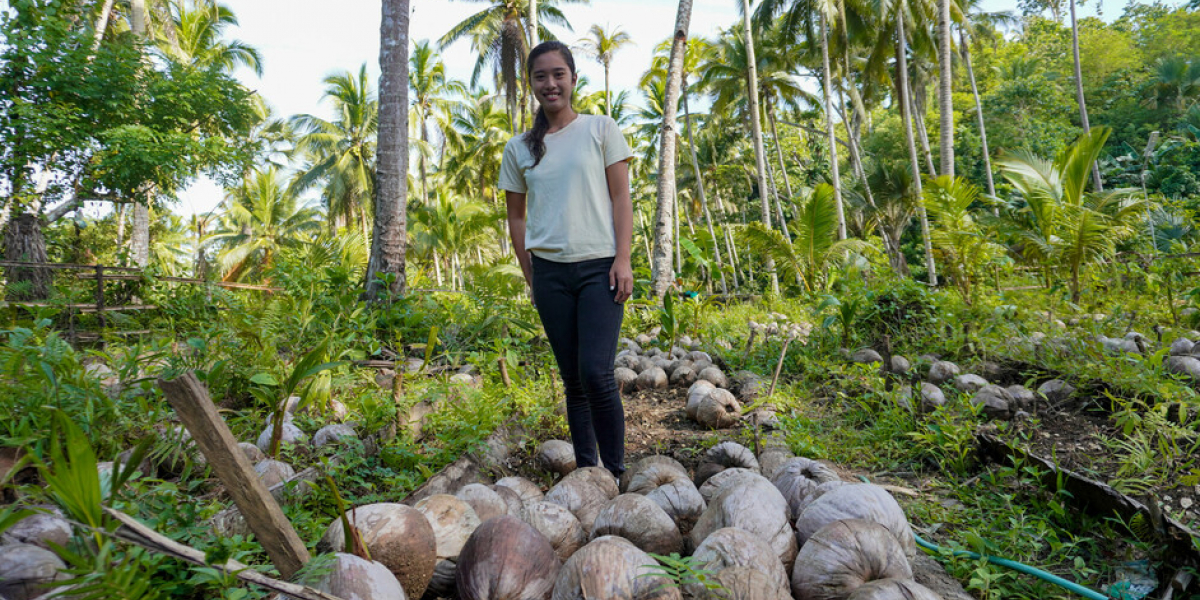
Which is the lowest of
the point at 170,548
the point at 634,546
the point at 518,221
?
the point at 634,546

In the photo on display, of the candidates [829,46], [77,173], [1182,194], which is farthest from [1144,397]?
[1182,194]

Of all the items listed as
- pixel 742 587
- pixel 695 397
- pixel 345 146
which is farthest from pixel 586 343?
pixel 345 146

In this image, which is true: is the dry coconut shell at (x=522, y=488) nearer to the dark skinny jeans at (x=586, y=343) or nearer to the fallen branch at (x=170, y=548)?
the dark skinny jeans at (x=586, y=343)

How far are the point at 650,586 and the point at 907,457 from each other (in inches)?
68.4

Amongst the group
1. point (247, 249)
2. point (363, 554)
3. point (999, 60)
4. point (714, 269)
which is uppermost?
point (999, 60)

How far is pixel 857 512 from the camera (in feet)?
5.19

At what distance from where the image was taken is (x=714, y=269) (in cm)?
895

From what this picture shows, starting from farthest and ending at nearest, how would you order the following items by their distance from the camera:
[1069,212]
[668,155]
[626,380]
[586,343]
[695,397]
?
[668,155]
[1069,212]
[626,380]
[695,397]
[586,343]

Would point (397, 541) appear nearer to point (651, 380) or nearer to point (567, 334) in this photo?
point (567, 334)

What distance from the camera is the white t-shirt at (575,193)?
215 centimetres

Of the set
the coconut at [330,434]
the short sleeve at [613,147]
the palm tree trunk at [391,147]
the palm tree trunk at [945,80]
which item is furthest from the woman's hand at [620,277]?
the palm tree trunk at [945,80]

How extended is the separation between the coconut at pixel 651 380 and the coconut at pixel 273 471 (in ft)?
8.11

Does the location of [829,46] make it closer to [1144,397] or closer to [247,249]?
[1144,397]

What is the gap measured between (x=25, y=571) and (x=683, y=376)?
3342mm
